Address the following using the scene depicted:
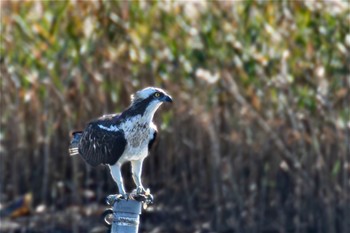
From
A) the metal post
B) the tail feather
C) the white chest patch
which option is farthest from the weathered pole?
the tail feather

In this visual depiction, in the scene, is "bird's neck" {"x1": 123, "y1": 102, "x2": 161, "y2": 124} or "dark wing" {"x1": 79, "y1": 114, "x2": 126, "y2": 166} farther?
"dark wing" {"x1": 79, "y1": 114, "x2": 126, "y2": 166}

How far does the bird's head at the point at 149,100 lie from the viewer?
462 centimetres

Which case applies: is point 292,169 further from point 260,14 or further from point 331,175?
point 260,14

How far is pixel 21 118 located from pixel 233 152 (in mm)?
2421

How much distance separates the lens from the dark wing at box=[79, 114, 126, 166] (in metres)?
4.79

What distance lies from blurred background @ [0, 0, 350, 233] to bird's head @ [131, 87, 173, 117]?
497 cm

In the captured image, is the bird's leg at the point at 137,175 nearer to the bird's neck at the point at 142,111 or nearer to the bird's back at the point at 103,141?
the bird's back at the point at 103,141

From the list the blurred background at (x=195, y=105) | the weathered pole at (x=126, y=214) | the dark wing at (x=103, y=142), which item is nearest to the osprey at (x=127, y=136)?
the dark wing at (x=103, y=142)

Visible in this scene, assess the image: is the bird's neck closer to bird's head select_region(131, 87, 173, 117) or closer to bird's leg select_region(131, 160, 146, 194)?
bird's head select_region(131, 87, 173, 117)

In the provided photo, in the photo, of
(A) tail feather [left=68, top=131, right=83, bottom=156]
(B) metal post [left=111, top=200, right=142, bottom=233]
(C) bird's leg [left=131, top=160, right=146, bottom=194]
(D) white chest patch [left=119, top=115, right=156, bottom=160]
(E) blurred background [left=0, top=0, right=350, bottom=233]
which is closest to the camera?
(B) metal post [left=111, top=200, right=142, bottom=233]

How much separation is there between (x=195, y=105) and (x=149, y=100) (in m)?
5.55

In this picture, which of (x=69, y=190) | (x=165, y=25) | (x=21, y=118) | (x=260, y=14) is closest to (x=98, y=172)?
(x=69, y=190)

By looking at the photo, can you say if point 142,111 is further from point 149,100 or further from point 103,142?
point 103,142

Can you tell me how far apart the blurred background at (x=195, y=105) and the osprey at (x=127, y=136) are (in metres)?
4.82
